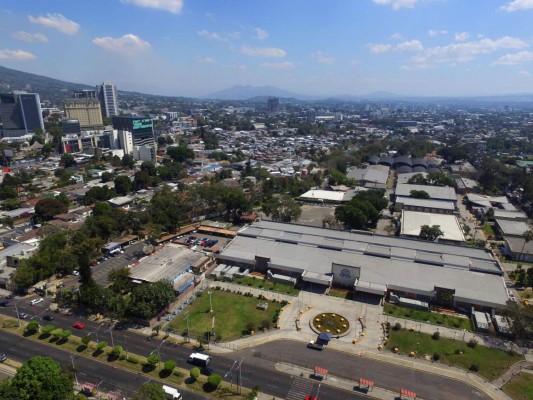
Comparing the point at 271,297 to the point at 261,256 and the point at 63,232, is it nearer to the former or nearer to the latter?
the point at 261,256

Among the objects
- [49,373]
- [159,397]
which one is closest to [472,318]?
[159,397]

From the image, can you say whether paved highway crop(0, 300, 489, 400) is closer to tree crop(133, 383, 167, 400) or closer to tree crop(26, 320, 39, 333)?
tree crop(26, 320, 39, 333)

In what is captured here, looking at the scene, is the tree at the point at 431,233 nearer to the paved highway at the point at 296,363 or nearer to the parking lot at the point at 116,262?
the paved highway at the point at 296,363

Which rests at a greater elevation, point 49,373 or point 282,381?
point 49,373

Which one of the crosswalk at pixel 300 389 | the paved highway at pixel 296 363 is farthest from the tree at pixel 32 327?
the crosswalk at pixel 300 389

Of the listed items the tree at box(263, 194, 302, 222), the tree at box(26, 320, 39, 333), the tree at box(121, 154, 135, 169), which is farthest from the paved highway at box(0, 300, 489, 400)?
the tree at box(121, 154, 135, 169)

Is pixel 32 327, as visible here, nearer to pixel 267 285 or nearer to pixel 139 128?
pixel 267 285
